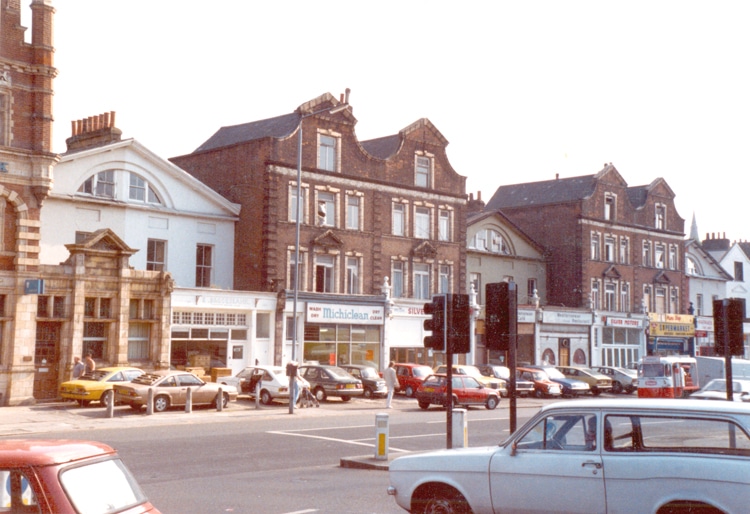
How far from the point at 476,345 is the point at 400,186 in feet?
35.0

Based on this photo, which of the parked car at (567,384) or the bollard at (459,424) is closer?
the bollard at (459,424)

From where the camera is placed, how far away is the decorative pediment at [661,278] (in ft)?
206

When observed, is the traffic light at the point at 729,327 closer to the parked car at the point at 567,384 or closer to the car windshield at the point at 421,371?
the car windshield at the point at 421,371

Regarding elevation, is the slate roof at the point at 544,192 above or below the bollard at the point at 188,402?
above

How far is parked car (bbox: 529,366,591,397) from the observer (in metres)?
42.0

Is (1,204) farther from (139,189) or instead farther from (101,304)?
(139,189)

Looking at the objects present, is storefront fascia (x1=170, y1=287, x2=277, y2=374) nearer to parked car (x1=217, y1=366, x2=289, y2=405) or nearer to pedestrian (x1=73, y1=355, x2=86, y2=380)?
parked car (x1=217, y1=366, x2=289, y2=405)

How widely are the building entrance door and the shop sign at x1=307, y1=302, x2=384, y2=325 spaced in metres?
12.3

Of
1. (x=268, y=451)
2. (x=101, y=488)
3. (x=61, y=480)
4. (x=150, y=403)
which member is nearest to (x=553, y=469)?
(x=101, y=488)

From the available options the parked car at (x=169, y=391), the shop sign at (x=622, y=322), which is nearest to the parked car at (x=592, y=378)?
the shop sign at (x=622, y=322)

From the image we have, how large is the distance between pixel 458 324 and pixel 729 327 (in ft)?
18.5

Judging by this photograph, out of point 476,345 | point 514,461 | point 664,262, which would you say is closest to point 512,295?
point 514,461

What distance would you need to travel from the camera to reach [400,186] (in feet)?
149

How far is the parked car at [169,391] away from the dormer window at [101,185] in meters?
9.49
